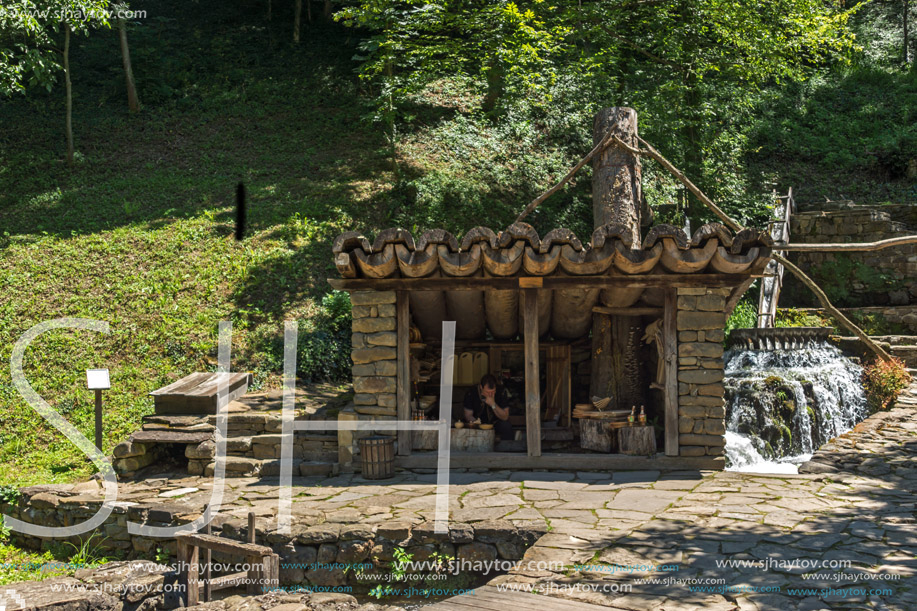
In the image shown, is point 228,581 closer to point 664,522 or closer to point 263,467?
point 263,467

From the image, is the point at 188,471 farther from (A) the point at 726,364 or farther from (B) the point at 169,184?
(B) the point at 169,184

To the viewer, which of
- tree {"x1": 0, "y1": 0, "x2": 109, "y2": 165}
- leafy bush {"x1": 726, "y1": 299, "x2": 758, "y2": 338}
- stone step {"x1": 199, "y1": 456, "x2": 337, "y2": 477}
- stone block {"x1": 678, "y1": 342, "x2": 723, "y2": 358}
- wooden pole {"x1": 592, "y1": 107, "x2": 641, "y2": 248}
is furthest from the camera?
leafy bush {"x1": 726, "y1": 299, "x2": 758, "y2": 338}

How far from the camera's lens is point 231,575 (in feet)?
18.4

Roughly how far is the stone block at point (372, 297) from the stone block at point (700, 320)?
3204 millimetres

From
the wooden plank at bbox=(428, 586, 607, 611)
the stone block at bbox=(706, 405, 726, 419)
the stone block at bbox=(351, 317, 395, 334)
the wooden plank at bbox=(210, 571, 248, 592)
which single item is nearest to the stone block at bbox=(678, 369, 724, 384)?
the stone block at bbox=(706, 405, 726, 419)

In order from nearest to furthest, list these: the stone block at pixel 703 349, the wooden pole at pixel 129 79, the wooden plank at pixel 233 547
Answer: the wooden plank at pixel 233 547 < the stone block at pixel 703 349 < the wooden pole at pixel 129 79

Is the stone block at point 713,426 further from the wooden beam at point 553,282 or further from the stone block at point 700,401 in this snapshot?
the wooden beam at point 553,282

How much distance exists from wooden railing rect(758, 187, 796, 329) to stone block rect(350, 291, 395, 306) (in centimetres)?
770

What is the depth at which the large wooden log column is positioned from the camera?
8.72 meters

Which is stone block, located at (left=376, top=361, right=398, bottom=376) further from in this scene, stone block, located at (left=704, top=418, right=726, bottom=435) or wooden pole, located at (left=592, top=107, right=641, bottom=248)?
stone block, located at (left=704, top=418, right=726, bottom=435)

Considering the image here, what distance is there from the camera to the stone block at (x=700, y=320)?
24.4 ft

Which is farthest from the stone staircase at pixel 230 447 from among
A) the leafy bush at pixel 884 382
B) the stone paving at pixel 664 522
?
the leafy bush at pixel 884 382

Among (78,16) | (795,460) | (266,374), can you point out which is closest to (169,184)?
(78,16)

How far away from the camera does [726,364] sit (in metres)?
11.3
